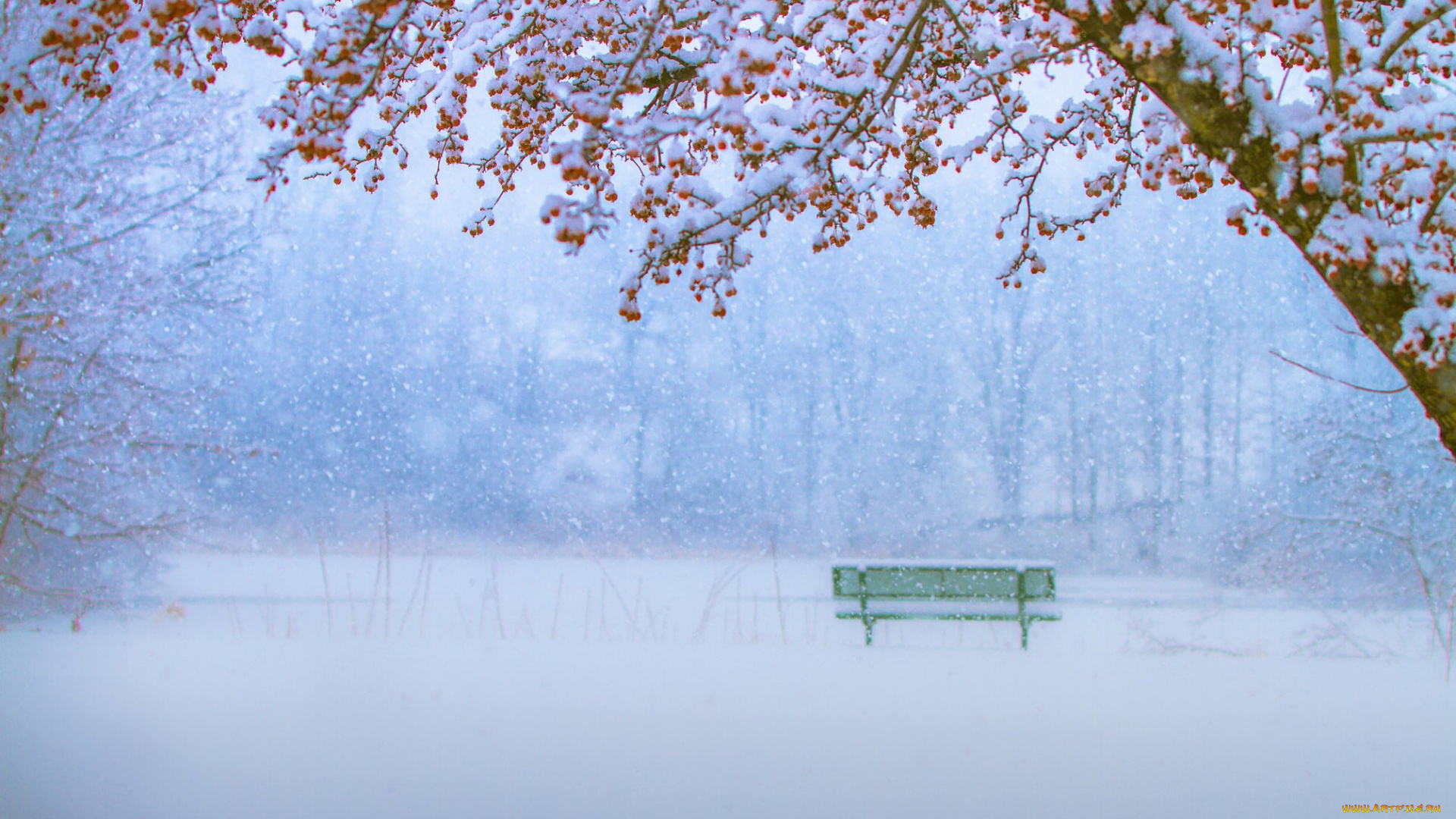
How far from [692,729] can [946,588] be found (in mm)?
3360

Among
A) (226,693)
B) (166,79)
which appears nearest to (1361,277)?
(226,693)

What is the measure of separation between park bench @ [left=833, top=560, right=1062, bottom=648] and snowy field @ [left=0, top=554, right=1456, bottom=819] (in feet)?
1.63

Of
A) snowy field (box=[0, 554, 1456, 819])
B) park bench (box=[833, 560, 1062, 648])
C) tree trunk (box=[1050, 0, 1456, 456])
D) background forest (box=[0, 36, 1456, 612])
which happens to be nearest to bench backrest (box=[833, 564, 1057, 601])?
park bench (box=[833, 560, 1062, 648])

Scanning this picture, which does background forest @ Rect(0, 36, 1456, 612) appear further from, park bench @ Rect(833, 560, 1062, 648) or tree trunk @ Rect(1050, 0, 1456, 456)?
tree trunk @ Rect(1050, 0, 1456, 456)

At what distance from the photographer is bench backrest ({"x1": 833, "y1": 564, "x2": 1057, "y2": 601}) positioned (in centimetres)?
743

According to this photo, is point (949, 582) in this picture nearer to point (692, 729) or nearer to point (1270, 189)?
point (692, 729)

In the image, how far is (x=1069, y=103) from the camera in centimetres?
400

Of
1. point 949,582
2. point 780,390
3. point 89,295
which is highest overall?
point 780,390

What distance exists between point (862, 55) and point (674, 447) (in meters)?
20.2

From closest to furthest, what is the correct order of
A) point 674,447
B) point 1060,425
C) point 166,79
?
point 166,79, point 1060,425, point 674,447

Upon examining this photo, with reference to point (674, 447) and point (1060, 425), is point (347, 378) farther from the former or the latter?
point (1060, 425)

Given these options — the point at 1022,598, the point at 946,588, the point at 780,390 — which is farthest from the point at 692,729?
the point at 780,390

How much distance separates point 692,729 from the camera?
474 centimetres

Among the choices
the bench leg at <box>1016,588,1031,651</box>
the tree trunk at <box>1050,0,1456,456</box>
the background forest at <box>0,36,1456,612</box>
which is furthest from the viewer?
the background forest at <box>0,36,1456,612</box>
